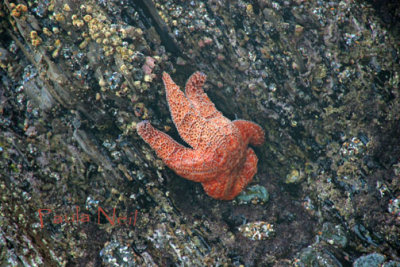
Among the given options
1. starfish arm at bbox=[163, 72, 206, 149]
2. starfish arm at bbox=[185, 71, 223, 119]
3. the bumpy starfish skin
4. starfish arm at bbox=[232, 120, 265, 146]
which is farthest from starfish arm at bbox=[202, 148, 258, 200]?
starfish arm at bbox=[185, 71, 223, 119]

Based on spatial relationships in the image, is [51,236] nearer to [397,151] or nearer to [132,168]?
[132,168]

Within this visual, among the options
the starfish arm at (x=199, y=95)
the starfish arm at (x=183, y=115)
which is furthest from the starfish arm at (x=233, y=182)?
the starfish arm at (x=199, y=95)

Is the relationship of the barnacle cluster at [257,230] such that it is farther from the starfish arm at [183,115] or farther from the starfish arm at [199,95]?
the starfish arm at [199,95]

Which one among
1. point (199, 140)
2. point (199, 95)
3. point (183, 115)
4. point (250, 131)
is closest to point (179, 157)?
point (199, 140)

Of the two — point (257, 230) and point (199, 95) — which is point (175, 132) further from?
point (257, 230)

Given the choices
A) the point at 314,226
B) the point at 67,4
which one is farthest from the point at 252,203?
the point at 67,4

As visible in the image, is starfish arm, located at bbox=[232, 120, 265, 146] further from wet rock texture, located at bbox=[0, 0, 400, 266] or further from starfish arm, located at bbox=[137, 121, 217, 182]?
starfish arm, located at bbox=[137, 121, 217, 182]
